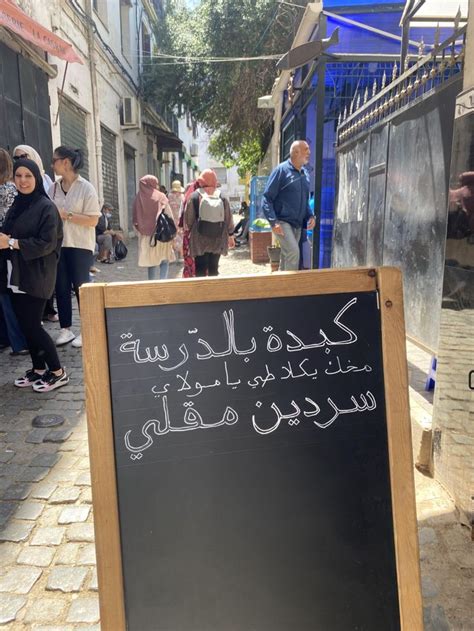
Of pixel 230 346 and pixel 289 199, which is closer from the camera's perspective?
pixel 230 346

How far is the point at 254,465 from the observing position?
153cm

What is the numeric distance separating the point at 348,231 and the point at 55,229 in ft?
11.2

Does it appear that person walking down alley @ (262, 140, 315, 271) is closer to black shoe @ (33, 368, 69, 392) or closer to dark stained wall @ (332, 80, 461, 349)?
dark stained wall @ (332, 80, 461, 349)

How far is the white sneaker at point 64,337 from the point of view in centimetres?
505

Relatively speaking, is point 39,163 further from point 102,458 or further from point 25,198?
point 102,458

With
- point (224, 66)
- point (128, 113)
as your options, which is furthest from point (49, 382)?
point (224, 66)

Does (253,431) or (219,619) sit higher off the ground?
(253,431)

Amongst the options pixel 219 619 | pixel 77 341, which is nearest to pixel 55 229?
pixel 77 341

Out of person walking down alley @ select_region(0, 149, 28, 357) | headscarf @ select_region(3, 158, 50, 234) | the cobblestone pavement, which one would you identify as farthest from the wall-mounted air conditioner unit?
the cobblestone pavement

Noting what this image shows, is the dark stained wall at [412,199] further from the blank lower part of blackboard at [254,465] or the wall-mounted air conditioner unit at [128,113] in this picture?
the wall-mounted air conditioner unit at [128,113]

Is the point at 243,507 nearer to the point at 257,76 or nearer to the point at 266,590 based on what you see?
the point at 266,590

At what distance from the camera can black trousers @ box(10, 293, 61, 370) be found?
3.61 meters

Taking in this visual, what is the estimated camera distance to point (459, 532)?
2291 mm

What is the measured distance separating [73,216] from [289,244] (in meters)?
2.62
